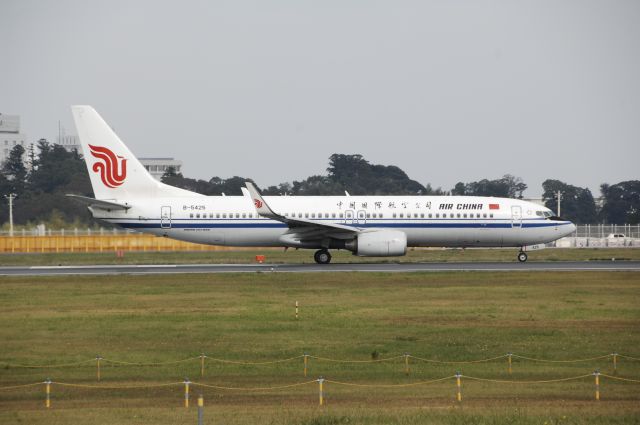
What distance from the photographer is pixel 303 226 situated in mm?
53000

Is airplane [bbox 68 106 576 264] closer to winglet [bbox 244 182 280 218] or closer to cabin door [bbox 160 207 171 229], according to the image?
cabin door [bbox 160 207 171 229]

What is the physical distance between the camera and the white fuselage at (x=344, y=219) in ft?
179

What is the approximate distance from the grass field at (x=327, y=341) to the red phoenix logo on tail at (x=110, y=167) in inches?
402

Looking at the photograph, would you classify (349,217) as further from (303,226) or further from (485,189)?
(485,189)

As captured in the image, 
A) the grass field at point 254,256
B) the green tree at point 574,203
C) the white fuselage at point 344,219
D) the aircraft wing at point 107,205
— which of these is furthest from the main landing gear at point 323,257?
the green tree at point 574,203

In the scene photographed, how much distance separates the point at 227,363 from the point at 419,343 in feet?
19.4

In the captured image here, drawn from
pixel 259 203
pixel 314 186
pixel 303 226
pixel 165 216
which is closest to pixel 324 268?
pixel 303 226

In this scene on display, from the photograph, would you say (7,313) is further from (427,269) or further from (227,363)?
(427,269)

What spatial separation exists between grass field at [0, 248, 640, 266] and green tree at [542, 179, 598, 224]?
246 feet

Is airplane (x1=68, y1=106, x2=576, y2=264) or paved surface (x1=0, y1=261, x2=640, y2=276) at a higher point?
airplane (x1=68, y1=106, x2=576, y2=264)

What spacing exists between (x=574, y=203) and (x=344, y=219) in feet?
341

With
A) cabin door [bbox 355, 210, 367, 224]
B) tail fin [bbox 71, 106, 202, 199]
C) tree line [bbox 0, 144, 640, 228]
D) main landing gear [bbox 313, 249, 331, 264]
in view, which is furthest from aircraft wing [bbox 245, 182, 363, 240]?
tree line [bbox 0, 144, 640, 228]

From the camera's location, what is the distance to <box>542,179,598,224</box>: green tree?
146 m

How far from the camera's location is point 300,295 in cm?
3856
